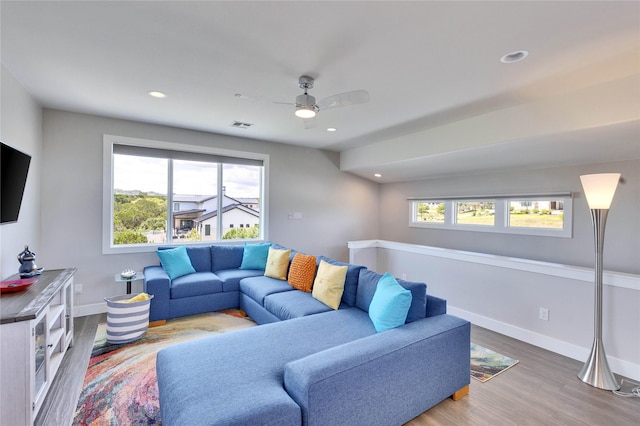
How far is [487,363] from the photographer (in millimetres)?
2799

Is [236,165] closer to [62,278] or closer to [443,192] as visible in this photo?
[62,278]

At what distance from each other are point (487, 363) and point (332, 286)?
1.59m

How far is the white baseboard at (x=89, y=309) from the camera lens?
3.82 metres

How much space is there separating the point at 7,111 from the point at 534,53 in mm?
4257

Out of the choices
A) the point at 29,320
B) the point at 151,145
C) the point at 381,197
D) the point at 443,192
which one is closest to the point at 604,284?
the point at 443,192

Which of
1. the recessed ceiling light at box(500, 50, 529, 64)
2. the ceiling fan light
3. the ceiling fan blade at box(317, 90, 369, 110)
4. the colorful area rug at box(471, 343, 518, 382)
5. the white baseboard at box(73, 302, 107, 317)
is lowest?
the colorful area rug at box(471, 343, 518, 382)

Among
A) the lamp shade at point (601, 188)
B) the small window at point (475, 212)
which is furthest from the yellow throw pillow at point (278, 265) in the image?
the lamp shade at point (601, 188)

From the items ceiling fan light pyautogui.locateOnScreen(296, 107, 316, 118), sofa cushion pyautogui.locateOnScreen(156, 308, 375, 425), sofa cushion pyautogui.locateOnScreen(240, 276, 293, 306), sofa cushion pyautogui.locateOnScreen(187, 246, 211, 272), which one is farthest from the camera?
sofa cushion pyautogui.locateOnScreen(187, 246, 211, 272)

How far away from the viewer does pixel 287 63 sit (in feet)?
7.90

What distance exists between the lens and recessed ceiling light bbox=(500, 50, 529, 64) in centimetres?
216

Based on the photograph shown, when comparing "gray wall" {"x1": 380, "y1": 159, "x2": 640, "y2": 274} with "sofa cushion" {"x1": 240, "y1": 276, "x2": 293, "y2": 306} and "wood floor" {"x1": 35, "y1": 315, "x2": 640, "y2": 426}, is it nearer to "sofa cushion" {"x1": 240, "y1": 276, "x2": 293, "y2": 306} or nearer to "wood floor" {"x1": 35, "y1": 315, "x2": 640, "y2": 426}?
"wood floor" {"x1": 35, "y1": 315, "x2": 640, "y2": 426}

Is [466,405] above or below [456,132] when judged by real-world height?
below

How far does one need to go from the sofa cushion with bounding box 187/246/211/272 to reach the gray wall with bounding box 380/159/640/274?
3.65 m

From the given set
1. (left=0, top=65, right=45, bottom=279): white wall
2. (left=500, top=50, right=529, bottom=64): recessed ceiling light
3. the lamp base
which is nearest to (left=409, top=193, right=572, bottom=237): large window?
the lamp base
